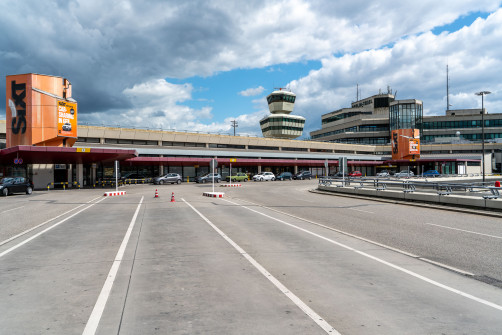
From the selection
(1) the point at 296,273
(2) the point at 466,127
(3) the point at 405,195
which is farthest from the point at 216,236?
(2) the point at 466,127

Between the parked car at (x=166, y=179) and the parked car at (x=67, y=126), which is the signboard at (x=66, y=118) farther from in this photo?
the parked car at (x=166, y=179)

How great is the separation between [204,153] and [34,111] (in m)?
29.4

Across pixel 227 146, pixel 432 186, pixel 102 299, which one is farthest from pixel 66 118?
→ pixel 102 299

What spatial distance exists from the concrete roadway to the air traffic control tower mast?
85675 mm

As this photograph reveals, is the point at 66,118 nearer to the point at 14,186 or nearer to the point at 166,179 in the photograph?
the point at 14,186

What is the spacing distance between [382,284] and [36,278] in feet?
21.2

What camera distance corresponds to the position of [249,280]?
6.08 m

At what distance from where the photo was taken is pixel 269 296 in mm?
5277

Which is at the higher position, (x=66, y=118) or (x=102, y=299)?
(x=66, y=118)

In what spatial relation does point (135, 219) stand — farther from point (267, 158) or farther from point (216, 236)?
point (267, 158)

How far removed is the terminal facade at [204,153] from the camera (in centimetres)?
4012

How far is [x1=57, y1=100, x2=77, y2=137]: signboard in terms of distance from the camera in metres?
40.4

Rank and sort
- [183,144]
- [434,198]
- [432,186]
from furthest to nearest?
[183,144]
[432,186]
[434,198]

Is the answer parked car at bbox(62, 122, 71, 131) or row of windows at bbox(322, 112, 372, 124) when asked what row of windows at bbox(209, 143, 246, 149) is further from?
row of windows at bbox(322, 112, 372, 124)
